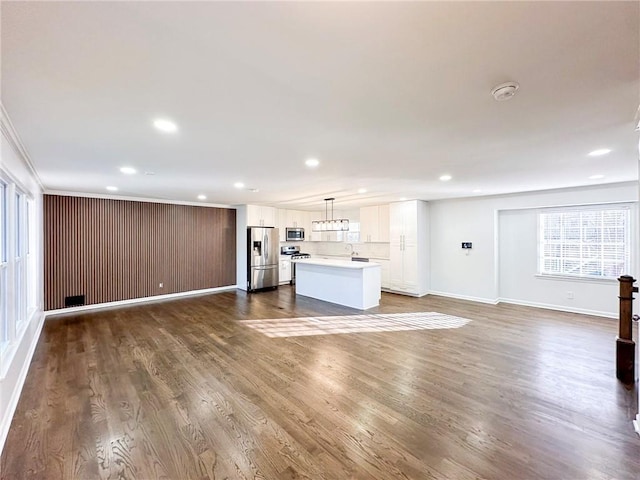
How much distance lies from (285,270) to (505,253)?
19.0ft

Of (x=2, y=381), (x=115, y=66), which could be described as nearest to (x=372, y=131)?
(x=115, y=66)

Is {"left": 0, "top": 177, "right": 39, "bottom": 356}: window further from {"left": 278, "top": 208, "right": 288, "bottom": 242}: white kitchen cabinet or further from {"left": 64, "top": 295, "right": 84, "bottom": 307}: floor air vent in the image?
{"left": 278, "top": 208, "right": 288, "bottom": 242}: white kitchen cabinet

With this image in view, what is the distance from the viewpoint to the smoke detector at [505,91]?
165cm

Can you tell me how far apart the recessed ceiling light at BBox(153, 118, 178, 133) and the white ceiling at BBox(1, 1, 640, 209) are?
57 mm

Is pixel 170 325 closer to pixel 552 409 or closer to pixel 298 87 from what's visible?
pixel 298 87

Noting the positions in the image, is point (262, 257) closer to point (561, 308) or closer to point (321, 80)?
point (321, 80)

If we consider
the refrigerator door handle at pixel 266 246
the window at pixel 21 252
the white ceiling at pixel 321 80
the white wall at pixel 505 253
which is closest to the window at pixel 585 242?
the white wall at pixel 505 253

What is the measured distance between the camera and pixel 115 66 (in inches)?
58.4

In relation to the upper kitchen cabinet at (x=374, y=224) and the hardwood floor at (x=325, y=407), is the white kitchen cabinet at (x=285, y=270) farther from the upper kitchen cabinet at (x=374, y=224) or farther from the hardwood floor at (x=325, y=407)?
the hardwood floor at (x=325, y=407)

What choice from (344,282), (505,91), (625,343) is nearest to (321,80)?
(505,91)

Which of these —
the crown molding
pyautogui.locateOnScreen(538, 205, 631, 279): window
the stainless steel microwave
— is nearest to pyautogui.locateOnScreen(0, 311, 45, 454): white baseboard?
the crown molding

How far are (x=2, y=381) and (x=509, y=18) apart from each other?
3.96 meters

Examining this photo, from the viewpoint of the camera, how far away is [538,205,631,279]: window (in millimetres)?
5059

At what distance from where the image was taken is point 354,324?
487 centimetres
